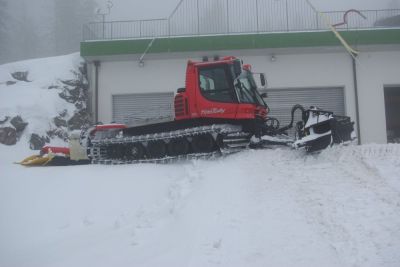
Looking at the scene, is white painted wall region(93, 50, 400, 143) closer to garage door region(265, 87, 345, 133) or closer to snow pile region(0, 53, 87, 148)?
garage door region(265, 87, 345, 133)

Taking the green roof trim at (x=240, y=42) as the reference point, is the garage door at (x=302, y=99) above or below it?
below

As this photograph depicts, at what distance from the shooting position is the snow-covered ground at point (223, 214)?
5.22 meters

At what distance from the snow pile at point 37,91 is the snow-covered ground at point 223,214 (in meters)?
7.28

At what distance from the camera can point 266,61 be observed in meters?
17.4

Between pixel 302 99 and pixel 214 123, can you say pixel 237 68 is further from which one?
pixel 302 99

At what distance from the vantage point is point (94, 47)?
57.3 feet

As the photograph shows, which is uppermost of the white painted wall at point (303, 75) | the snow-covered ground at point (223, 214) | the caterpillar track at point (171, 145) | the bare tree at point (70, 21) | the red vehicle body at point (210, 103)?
the bare tree at point (70, 21)

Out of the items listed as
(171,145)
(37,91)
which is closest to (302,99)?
(171,145)

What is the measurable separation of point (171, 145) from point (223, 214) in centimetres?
542

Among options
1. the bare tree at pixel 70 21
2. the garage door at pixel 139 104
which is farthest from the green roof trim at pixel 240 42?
the bare tree at pixel 70 21

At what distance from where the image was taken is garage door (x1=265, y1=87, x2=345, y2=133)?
56.5 ft

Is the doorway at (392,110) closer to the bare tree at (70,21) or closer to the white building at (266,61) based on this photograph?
the white building at (266,61)

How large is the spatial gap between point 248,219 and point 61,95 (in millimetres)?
14313

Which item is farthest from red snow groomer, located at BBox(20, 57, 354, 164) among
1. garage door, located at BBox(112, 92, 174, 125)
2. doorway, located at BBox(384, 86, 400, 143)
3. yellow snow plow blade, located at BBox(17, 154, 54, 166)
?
doorway, located at BBox(384, 86, 400, 143)
